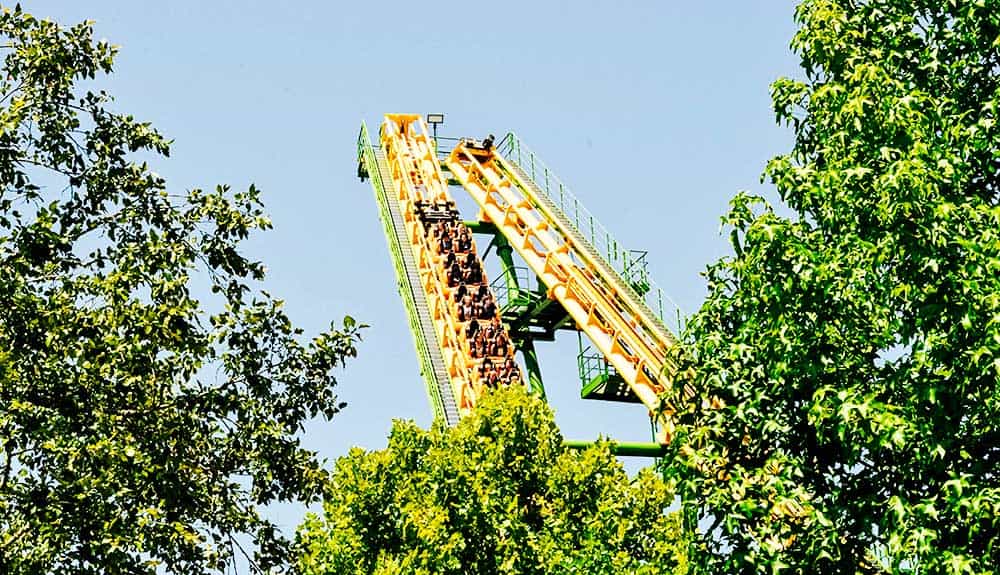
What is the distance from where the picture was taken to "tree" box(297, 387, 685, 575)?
17.9 meters

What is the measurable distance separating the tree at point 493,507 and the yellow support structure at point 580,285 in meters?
10.8

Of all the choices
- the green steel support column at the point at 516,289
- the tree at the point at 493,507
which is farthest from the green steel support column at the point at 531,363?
the tree at the point at 493,507

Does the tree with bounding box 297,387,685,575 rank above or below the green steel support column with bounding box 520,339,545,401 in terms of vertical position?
below

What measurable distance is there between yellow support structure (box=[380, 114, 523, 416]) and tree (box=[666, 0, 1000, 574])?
18.8 meters

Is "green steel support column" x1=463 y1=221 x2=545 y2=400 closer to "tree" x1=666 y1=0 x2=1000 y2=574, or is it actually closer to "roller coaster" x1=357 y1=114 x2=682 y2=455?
"roller coaster" x1=357 y1=114 x2=682 y2=455

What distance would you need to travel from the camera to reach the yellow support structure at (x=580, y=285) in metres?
33.3

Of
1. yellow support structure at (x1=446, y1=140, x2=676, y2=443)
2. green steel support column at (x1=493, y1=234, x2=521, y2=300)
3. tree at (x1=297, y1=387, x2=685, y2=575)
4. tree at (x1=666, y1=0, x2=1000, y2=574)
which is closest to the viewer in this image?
tree at (x1=666, y1=0, x2=1000, y2=574)

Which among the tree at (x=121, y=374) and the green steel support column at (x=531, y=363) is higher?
the green steel support column at (x=531, y=363)

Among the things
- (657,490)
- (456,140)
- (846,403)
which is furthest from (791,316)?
(456,140)

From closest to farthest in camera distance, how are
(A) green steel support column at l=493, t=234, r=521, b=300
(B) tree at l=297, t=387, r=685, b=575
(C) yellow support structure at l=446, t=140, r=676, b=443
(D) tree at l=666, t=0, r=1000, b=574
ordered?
1. (D) tree at l=666, t=0, r=1000, b=574
2. (B) tree at l=297, t=387, r=685, b=575
3. (C) yellow support structure at l=446, t=140, r=676, b=443
4. (A) green steel support column at l=493, t=234, r=521, b=300

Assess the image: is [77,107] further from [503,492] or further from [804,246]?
[503,492]

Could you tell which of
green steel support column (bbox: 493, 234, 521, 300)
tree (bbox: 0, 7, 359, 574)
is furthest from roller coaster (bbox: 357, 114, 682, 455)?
tree (bbox: 0, 7, 359, 574)

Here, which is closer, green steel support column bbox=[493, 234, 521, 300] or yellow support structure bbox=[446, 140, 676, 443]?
yellow support structure bbox=[446, 140, 676, 443]

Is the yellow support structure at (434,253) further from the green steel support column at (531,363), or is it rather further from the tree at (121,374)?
the tree at (121,374)
